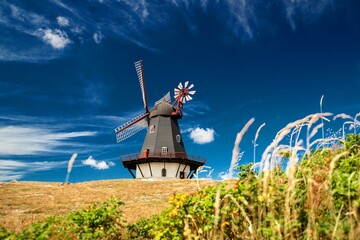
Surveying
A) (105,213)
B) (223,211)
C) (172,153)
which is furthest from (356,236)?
(172,153)

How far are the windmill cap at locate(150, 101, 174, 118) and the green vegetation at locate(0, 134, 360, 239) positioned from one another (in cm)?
3650

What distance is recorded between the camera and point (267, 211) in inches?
180

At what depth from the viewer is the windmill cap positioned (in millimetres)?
43219

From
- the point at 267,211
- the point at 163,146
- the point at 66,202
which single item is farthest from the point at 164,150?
the point at 267,211

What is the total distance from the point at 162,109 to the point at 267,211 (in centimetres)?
3918

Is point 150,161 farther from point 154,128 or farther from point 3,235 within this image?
point 3,235

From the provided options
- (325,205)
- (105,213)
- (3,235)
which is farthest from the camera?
(105,213)

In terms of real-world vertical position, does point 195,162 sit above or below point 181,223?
above

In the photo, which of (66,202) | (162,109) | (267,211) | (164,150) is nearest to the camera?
(267,211)

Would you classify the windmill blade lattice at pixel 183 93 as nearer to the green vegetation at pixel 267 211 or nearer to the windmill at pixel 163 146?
the windmill at pixel 163 146

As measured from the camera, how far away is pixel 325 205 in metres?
4.15

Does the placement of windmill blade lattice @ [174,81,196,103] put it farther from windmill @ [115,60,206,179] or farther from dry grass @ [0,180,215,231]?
dry grass @ [0,180,215,231]

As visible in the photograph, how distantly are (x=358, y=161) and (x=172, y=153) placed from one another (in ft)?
114

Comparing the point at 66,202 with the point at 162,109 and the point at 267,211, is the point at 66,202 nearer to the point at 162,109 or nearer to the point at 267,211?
the point at 267,211
